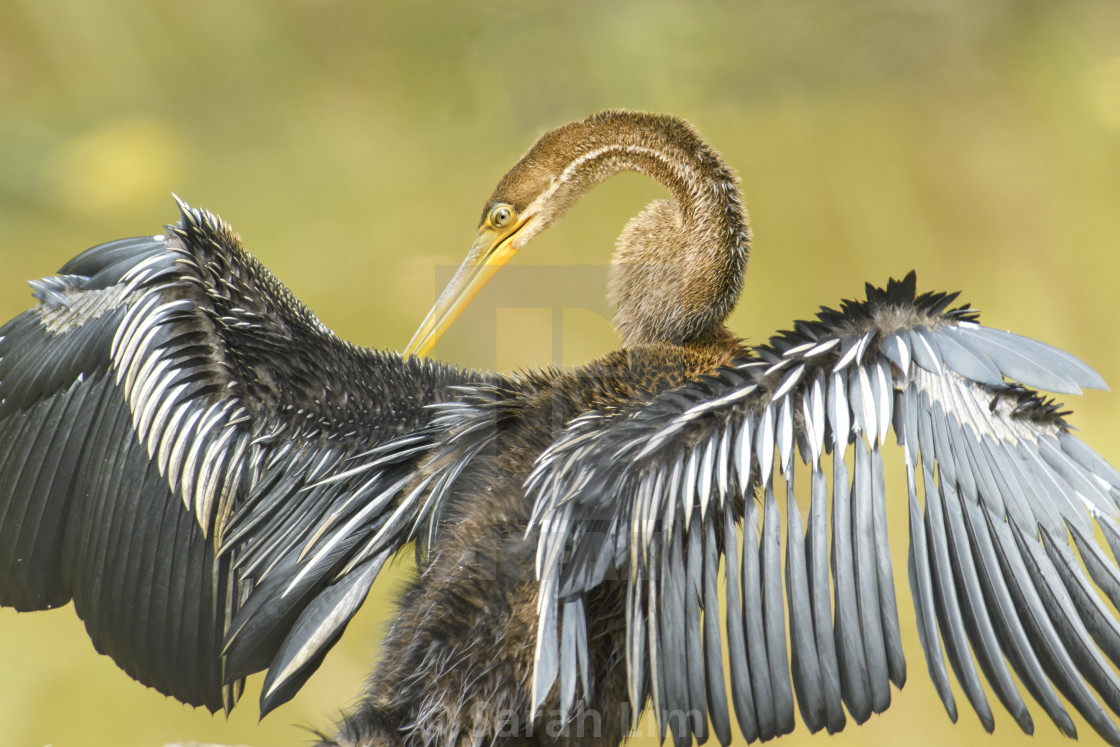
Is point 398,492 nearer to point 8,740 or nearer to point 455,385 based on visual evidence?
point 455,385

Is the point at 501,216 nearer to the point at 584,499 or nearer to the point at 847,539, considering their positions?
the point at 584,499

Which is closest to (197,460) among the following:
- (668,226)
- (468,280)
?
(468,280)

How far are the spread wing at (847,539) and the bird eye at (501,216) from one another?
487 millimetres

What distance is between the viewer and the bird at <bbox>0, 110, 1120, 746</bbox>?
869 millimetres

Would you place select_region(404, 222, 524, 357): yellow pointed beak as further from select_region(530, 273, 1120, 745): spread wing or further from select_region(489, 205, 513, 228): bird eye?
select_region(530, 273, 1120, 745): spread wing

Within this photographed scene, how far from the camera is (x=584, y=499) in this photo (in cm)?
88

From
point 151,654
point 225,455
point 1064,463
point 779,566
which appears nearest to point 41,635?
point 151,654

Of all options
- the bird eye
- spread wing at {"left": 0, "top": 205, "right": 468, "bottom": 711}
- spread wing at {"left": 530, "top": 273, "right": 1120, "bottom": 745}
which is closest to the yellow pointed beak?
the bird eye

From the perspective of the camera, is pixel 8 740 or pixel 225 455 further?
pixel 8 740

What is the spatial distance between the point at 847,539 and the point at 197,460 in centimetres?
76

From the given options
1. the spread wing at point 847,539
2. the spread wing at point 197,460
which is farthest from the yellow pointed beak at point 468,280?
the spread wing at point 847,539

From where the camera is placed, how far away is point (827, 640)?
0.86 m

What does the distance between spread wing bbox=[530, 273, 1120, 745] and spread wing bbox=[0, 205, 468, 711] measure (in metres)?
0.28

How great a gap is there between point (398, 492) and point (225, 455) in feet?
0.77
